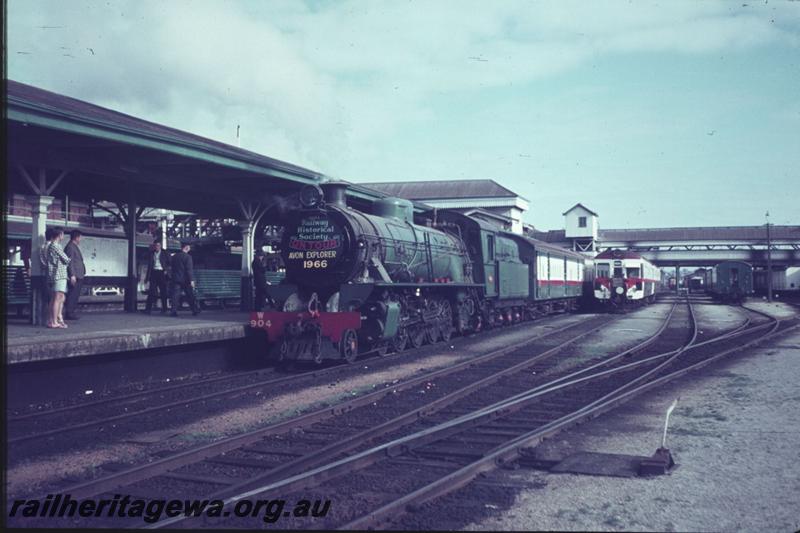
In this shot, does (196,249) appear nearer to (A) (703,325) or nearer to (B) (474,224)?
(B) (474,224)

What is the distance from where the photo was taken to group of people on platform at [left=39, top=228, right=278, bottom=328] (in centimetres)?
1120

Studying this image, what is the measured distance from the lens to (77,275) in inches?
492

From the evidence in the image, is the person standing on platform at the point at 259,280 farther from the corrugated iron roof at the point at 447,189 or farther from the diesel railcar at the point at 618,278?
the corrugated iron roof at the point at 447,189

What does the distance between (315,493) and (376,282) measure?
7695mm

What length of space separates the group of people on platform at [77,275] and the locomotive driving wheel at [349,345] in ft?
6.61

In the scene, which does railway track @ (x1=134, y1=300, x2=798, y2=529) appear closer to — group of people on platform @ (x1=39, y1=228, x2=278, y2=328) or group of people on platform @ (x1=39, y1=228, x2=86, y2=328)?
group of people on platform @ (x1=39, y1=228, x2=278, y2=328)

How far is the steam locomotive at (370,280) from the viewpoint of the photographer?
40.6 feet

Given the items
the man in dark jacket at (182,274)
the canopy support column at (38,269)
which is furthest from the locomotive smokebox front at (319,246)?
the canopy support column at (38,269)

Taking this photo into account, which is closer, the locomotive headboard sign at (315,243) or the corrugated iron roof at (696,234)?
the locomotive headboard sign at (315,243)

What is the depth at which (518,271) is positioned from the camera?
22.8m

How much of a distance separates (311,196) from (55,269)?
467 cm

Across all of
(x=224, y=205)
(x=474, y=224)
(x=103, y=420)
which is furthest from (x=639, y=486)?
(x=224, y=205)

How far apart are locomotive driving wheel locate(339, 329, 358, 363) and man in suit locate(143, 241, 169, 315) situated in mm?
5435

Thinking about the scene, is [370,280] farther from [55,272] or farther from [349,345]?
[55,272]
